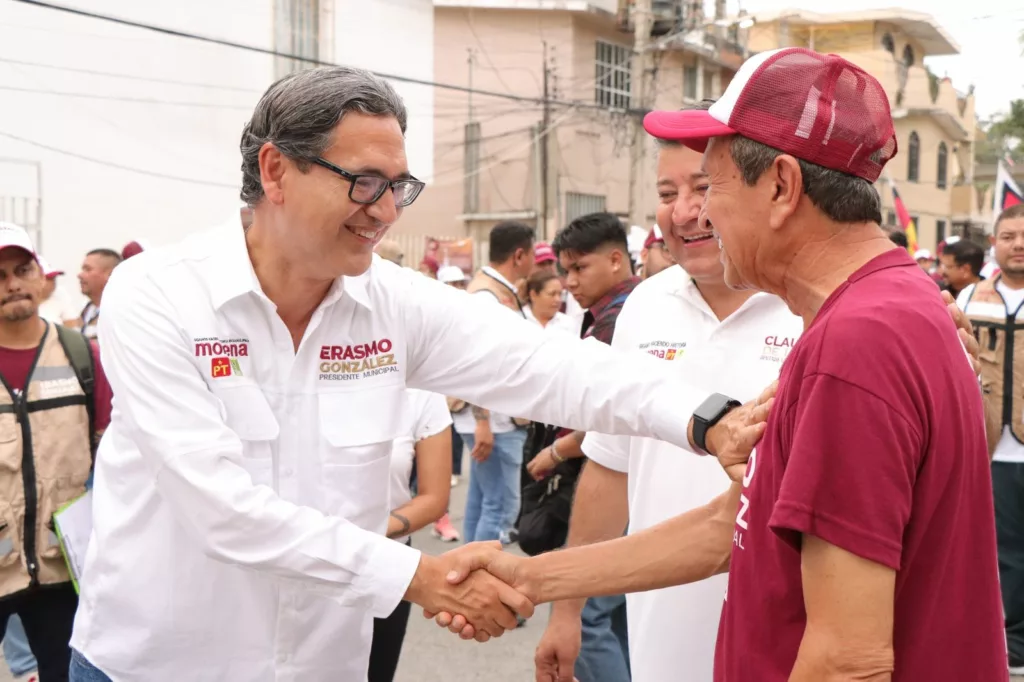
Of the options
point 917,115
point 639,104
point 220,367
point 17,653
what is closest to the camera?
point 220,367

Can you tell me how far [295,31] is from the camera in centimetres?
1830

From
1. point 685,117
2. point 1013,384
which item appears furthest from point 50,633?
point 1013,384

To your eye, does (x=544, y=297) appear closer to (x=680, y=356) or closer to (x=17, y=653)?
(x=17, y=653)

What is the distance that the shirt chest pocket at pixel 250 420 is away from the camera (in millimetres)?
2285

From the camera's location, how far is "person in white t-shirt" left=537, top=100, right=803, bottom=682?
2.59m

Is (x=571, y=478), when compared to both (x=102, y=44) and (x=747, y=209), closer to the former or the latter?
(x=747, y=209)

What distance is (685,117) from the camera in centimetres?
189

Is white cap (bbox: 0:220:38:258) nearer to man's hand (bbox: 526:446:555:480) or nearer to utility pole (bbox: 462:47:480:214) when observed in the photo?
man's hand (bbox: 526:446:555:480)

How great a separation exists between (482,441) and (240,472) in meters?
4.55

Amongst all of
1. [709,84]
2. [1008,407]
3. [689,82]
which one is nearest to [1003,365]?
[1008,407]

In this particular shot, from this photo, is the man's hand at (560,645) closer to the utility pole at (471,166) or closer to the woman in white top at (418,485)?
the woman in white top at (418,485)

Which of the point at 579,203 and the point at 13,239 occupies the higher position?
the point at 579,203

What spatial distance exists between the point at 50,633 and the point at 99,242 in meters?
13.1

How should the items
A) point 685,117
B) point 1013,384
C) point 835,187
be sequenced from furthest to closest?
point 1013,384, point 685,117, point 835,187
